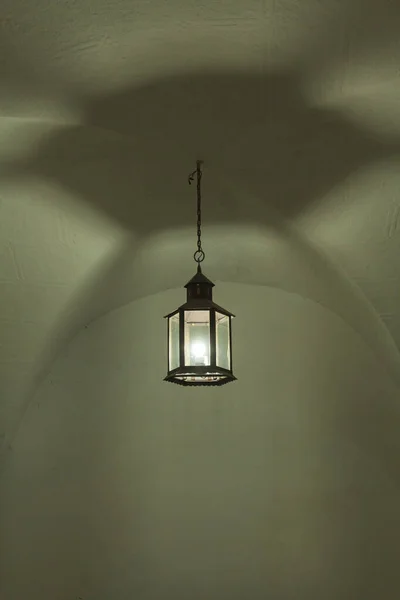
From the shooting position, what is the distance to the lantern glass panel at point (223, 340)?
9.83 feet

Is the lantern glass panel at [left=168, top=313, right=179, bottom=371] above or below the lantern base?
above

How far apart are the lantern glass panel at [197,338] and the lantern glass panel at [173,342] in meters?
0.09

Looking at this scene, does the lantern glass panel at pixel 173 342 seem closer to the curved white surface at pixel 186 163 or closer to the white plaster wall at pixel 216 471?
the curved white surface at pixel 186 163

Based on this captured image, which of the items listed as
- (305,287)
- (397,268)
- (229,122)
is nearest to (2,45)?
(229,122)

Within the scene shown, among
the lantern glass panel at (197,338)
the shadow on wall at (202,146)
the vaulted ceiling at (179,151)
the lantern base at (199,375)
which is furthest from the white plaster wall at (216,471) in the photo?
the lantern glass panel at (197,338)

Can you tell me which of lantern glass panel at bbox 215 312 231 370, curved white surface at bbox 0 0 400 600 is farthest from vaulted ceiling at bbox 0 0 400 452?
lantern glass panel at bbox 215 312 231 370

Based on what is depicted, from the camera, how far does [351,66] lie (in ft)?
7.59

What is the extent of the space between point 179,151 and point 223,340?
0.82 m

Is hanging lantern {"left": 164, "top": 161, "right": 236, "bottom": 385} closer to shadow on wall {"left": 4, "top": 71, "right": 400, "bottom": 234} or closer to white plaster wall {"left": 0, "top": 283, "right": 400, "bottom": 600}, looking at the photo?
shadow on wall {"left": 4, "top": 71, "right": 400, "bottom": 234}

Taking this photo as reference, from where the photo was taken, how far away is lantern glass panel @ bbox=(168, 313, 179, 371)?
3.03 m

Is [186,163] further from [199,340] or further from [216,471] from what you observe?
[216,471]

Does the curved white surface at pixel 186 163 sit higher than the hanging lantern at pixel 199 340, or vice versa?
the curved white surface at pixel 186 163

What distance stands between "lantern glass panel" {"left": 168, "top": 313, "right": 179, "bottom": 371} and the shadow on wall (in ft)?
2.19

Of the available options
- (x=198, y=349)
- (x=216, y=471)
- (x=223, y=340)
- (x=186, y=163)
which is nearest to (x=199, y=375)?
(x=198, y=349)
